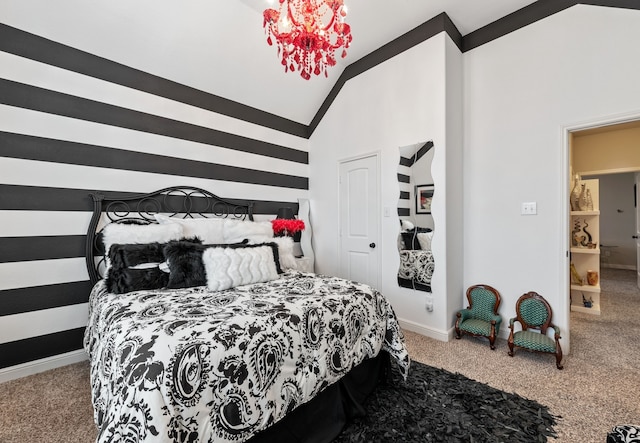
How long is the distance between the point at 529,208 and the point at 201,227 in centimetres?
317

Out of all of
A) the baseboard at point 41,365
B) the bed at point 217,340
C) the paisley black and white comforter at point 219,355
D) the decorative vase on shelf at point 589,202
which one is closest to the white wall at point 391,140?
the bed at point 217,340

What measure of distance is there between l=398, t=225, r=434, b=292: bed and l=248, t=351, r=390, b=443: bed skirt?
51.9 inches

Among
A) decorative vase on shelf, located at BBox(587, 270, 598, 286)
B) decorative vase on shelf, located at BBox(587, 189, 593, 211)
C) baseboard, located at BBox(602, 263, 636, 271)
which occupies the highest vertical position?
decorative vase on shelf, located at BBox(587, 189, 593, 211)

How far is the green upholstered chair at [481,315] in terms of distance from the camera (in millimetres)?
2709

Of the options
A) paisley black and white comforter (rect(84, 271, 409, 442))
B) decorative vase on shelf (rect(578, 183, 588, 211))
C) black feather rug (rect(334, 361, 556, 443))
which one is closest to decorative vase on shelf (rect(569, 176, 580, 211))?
decorative vase on shelf (rect(578, 183, 588, 211))

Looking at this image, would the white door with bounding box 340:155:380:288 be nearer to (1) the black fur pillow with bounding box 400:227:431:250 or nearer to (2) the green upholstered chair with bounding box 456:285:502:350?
(1) the black fur pillow with bounding box 400:227:431:250

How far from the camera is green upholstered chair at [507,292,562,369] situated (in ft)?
7.77

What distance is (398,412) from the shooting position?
1772mm

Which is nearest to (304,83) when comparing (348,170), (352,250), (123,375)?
(348,170)

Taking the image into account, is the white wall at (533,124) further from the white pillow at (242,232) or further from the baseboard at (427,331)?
the white pillow at (242,232)

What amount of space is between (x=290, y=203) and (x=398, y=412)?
291cm

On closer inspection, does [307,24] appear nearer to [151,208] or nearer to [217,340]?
[217,340]

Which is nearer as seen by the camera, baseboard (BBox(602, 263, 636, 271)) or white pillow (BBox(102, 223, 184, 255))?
white pillow (BBox(102, 223, 184, 255))

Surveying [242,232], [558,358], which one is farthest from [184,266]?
[558,358]
